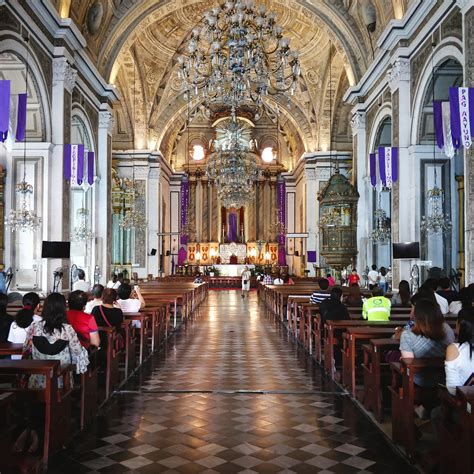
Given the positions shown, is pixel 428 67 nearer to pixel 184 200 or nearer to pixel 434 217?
pixel 434 217

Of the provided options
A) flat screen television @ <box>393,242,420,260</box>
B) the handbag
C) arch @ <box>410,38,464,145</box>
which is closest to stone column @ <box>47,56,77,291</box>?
the handbag

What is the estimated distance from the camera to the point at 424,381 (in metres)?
4.34

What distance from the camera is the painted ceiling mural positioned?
17188 millimetres

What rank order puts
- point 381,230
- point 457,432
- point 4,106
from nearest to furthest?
point 457,432, point 4,106, point 381,230

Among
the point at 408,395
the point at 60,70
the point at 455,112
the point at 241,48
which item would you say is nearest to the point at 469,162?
the point at 455,112

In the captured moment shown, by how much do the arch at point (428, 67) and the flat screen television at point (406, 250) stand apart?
2478 mm

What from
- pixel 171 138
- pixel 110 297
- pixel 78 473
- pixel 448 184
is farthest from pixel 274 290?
pixel 171 138

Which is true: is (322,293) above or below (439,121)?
below

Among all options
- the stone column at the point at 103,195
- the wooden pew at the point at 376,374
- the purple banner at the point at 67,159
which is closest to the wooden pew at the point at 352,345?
the wooden pew at the point at 376,374

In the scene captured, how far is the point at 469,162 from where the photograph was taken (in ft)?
30.7

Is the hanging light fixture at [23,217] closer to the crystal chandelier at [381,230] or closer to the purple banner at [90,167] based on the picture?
the purple banner at [90,167]

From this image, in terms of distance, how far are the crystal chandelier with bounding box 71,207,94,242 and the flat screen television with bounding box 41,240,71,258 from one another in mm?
3593

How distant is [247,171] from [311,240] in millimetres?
6906

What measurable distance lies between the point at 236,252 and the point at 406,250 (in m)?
20.5
